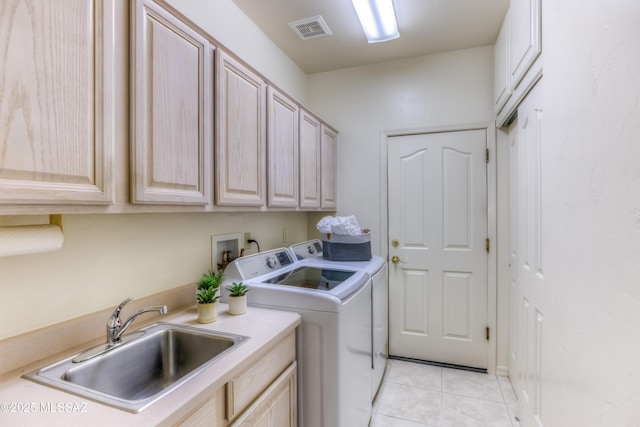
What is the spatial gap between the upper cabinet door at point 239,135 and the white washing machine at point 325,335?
45cm

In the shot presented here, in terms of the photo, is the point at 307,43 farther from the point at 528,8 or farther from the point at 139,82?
the point at 139,82

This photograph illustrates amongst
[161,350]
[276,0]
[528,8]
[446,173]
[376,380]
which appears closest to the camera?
[161,350]

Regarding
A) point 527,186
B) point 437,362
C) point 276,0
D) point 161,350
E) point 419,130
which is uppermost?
point 276,0

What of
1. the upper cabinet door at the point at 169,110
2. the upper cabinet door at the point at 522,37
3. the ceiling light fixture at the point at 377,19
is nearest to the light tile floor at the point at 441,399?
the upper cabinet door at the point at 169,110

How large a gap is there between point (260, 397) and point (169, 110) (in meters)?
1.08

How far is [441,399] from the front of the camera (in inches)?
84.6

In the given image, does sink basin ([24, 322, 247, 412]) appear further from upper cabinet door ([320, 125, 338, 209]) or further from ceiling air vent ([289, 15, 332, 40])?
ceiling air vent ([289, 15, 332, 40])

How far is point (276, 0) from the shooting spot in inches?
75.4

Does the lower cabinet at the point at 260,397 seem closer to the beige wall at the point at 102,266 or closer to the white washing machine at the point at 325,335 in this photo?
the white washing machine at the point at 325,335

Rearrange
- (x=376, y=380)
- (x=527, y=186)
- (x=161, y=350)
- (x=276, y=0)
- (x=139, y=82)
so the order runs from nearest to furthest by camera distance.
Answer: (x=139, y=82) < (x=161, y=350) < (x=527, y=186) < (x=276, y=0) < (x=376, y=380)

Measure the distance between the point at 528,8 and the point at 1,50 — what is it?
2.02 meters

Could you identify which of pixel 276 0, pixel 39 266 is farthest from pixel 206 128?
pixel 276 0

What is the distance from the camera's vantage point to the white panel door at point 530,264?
4.83 feet

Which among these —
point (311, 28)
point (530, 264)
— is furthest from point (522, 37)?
point (311, 28)
